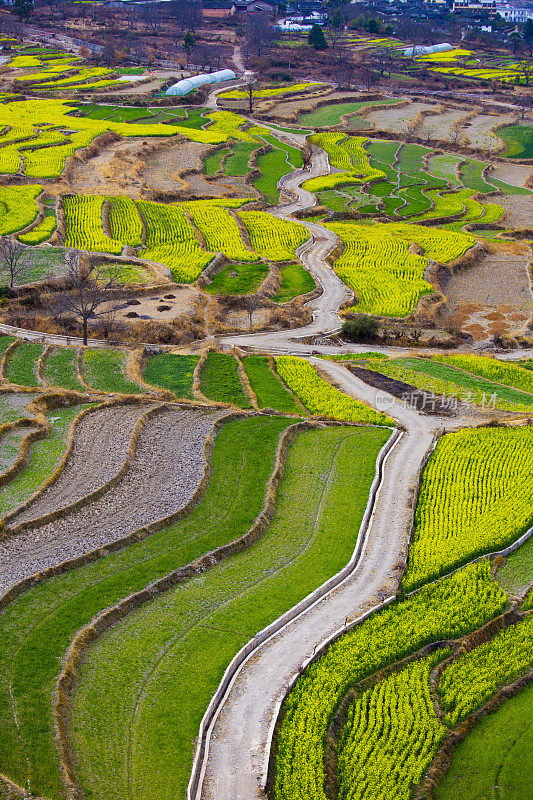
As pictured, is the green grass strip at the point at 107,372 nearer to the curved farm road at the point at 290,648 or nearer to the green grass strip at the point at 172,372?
the green grass strip at the point at 172,372

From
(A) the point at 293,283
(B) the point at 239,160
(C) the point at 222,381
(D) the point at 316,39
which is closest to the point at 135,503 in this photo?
(C) the point at 222,381

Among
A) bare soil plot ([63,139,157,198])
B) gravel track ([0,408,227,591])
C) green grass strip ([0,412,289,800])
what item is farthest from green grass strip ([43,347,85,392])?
bare soil plot ([63,139,157,198])

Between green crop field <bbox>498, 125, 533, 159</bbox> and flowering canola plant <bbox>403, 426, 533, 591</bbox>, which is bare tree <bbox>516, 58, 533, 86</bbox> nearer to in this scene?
green crop field <bbox>498, 125, 533, 159</bbox>

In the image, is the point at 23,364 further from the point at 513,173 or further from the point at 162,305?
the point at 513,173

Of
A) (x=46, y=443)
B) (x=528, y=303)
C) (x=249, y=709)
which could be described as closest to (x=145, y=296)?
(x=46, y=443)

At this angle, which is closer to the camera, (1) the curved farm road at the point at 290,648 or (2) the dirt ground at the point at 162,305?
(1) the curved farm road at the point at 290,648

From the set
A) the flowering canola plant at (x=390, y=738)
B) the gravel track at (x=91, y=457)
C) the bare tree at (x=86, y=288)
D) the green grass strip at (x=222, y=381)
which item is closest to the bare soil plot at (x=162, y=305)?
the bare tree at (x=86, y=288)

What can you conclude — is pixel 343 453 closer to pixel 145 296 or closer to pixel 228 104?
pixel 145 296
